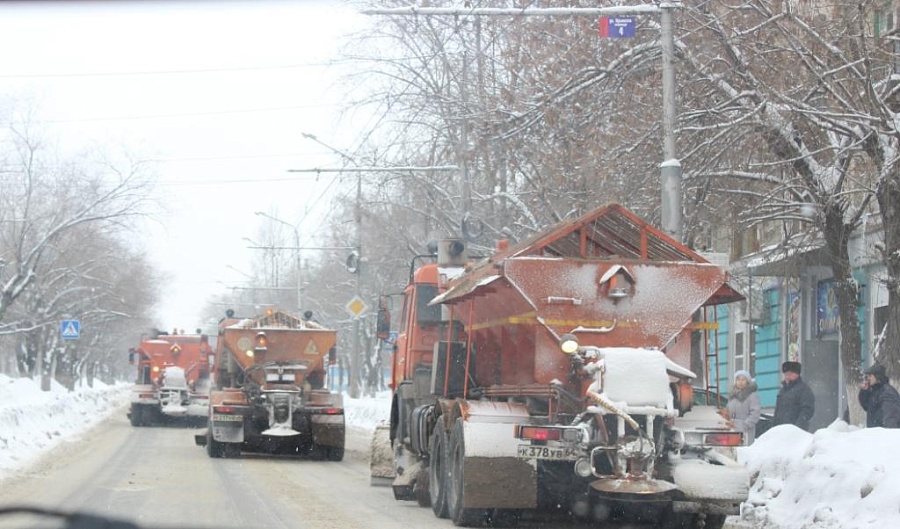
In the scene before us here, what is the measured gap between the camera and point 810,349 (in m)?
26.6

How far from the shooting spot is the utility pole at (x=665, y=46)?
1468cm

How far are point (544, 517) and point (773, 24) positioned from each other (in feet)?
18.1

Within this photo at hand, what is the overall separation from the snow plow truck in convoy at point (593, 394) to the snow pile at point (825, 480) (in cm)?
48

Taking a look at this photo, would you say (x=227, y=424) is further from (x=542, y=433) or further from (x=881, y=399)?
(x=542, y=433)

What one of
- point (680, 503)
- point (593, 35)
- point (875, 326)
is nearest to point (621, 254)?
point (680, 503)

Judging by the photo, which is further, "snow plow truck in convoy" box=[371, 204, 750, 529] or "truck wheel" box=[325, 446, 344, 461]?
"truck wheel" box=[325, 446, 344, 461]

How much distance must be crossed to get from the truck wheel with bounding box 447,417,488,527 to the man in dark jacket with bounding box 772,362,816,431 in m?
5.24

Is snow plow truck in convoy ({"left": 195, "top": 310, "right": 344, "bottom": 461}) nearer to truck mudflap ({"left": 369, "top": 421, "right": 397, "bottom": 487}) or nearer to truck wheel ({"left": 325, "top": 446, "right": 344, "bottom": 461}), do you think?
truck wheel ({"left": 325, "top": 446, "right": 344, "bottom": 461})

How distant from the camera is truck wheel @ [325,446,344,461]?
22609 millimetres

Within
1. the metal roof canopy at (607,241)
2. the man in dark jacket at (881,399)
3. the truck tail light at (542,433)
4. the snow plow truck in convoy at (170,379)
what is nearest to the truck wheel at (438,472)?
the truck tail light at (542,433)

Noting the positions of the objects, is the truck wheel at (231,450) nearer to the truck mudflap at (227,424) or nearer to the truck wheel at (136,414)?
the truck mudflap at (227,424)

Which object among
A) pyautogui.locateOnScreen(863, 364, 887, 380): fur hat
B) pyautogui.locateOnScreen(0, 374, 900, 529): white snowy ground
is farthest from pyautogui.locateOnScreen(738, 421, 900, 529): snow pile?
pyautogui.locateOnScreen(863, 364, 887, 380): fur hat

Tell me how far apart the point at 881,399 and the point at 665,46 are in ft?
14.7

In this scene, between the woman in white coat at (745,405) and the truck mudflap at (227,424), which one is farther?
the truck mudflap at (227,424)
